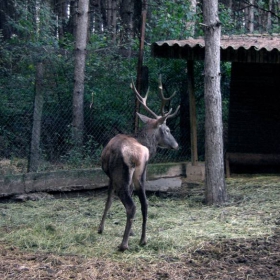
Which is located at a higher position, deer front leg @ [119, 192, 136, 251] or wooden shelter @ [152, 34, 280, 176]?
wooden shelter @ [152, 34, 280, 176]

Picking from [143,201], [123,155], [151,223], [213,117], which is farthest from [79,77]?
[143,201]

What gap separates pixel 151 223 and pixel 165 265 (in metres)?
1.83

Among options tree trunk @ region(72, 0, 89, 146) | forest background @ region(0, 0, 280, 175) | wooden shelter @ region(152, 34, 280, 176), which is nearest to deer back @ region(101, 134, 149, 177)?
forest background @ region(0, 0, 280, 175)

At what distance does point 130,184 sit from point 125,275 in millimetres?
1300

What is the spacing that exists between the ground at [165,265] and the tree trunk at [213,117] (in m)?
2.33

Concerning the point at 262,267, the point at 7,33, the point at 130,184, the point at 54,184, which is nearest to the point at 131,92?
the point at 54,184

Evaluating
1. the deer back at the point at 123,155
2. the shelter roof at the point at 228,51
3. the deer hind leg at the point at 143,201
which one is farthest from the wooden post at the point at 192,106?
the deer hind leg at the point at 143,201

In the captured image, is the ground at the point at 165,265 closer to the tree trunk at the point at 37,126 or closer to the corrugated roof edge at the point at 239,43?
the tree trunk at the point at 37,126

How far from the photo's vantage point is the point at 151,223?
761cm

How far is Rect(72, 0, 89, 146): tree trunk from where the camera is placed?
32.8 feet

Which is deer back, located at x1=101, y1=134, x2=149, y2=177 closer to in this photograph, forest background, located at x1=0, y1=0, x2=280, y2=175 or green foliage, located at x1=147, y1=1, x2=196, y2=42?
forest background, located at x1=0, y1=0, x2=280, y2=175

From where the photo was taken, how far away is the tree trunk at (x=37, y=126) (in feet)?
31.2

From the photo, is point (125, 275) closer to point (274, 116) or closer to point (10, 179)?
point (10, 179)

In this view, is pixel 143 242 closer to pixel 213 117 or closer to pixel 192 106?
pixel 213 117
